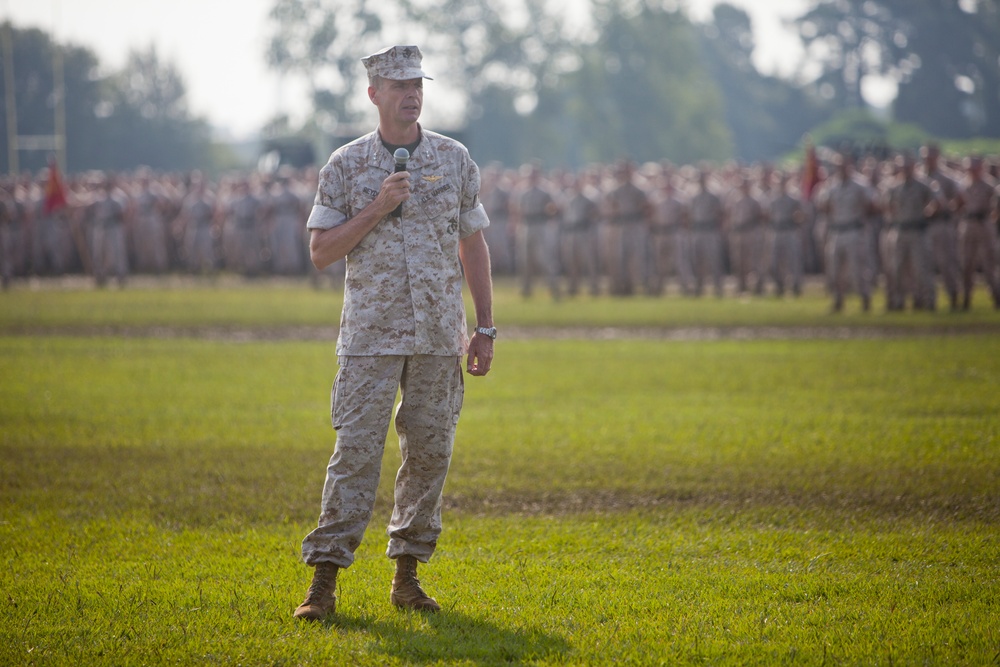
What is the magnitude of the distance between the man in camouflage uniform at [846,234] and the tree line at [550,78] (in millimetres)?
51971

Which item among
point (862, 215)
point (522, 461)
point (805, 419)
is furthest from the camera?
point (862, 215)

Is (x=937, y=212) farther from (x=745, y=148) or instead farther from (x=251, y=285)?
(x=745, y=148)

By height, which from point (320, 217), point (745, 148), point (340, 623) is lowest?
point (340, 623)

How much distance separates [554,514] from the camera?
8.16 m

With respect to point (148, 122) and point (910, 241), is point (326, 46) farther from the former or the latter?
point (910, 241)

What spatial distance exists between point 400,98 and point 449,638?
2.11 m

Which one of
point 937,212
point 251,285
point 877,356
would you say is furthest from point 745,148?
point 877,356

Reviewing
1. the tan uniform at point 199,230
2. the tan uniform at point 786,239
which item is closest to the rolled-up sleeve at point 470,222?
the tan uniform at point 786,239

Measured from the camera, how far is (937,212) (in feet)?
75.9

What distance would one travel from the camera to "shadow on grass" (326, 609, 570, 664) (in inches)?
209

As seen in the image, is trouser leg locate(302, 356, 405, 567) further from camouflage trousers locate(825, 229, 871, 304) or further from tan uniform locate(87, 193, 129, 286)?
tan uniform locate(87, 193, 129, 286)

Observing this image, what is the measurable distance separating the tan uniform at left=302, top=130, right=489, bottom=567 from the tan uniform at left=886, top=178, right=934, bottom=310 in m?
18.0

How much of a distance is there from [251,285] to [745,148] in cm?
7187

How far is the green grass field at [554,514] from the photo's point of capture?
5531mm
